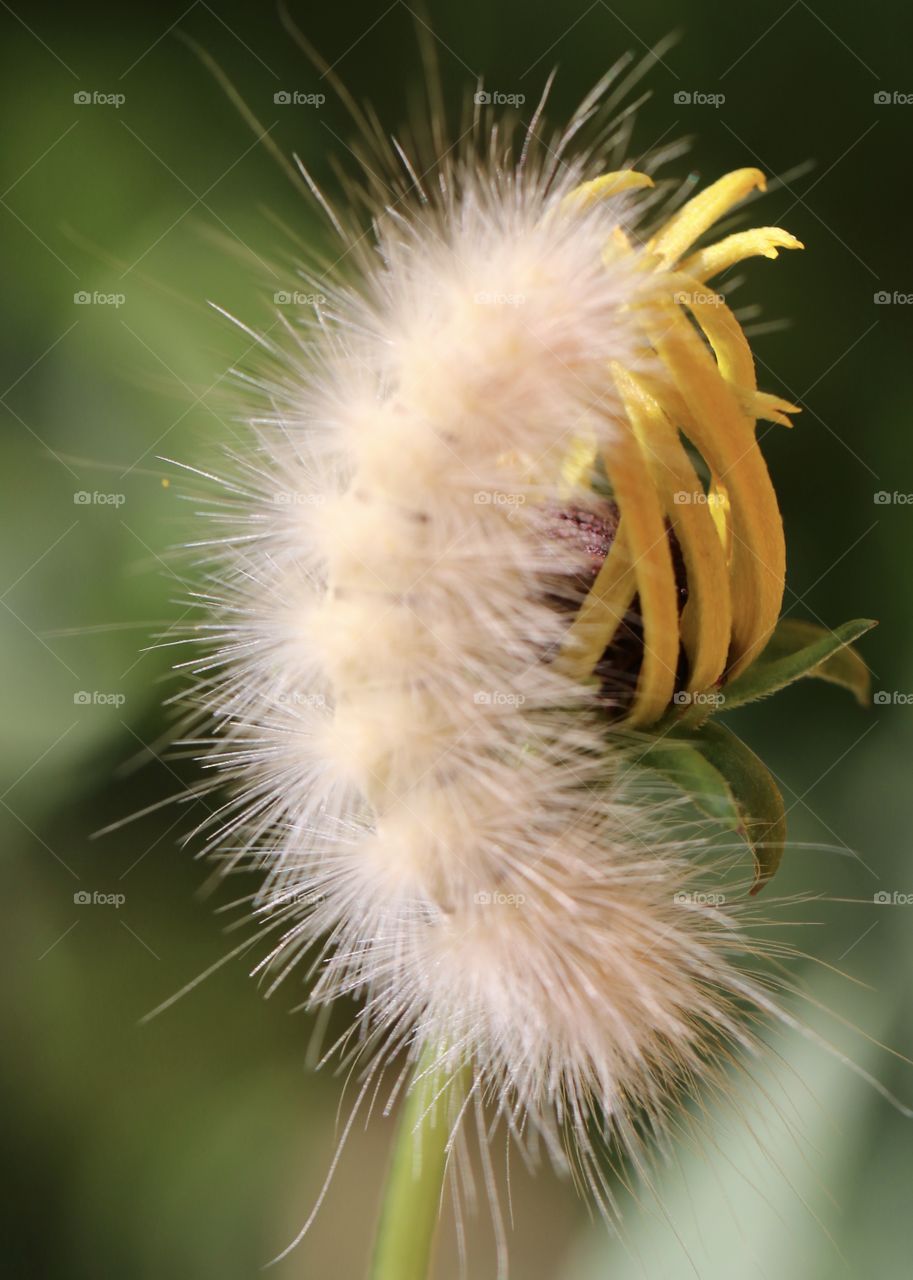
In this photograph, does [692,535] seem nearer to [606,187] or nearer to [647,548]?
[647,548]

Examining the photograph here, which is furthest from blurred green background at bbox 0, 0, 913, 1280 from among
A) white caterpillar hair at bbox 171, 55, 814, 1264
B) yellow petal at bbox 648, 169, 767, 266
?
yellow petal at bbox 648, 169, 767, 266

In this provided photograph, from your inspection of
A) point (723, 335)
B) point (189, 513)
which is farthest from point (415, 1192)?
point (189, 513)

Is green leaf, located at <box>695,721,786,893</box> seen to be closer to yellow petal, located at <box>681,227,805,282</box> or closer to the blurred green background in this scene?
yellow petal, located at <box>681,227,805,282</box>

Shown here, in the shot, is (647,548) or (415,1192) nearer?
(647,548)

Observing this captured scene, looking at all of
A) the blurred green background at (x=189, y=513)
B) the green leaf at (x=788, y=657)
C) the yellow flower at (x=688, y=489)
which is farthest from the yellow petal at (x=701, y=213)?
the blurred green background at (x=189, y=513)

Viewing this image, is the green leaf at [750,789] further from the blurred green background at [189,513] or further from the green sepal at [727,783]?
the blurred green background at [189,513]

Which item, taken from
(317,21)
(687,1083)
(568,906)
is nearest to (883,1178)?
(687,1083)

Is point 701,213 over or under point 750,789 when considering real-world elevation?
over
